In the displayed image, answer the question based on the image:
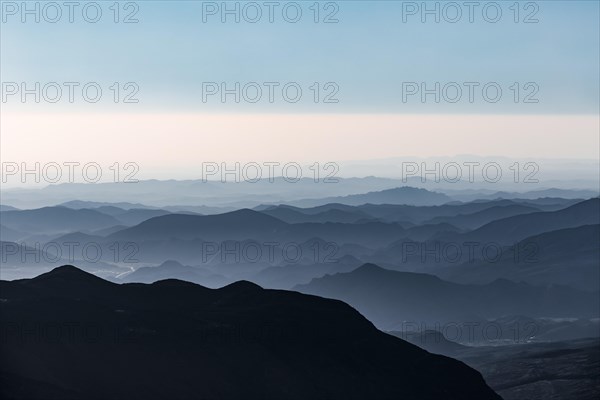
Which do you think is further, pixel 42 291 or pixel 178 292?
pixel 178 292

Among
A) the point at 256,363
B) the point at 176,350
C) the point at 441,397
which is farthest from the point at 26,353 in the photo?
the point at 441,397

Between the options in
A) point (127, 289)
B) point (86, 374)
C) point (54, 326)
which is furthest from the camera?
point (127, 289)

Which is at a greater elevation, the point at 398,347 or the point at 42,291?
the point at 42,291

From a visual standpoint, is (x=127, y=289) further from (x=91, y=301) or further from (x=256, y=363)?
(x=256, y=363)

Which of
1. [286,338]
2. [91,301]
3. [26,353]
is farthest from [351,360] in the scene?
[26,353]

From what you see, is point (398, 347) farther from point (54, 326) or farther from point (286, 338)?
point (54, 326)

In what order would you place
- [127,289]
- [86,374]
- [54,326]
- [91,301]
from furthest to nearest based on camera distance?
[127,289] < [91,301] < [54,326] < [86,374]
